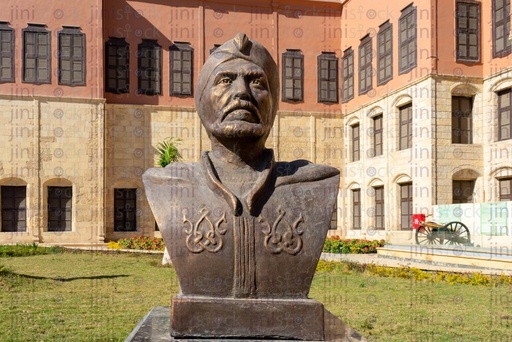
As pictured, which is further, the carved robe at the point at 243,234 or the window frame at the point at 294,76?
the window frame at the point at 294,76

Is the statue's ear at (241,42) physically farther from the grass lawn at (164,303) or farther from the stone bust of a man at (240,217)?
the grass lawn at (164,303)

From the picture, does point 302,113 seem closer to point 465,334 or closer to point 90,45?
point 90,45

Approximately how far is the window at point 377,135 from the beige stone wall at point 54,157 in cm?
1095

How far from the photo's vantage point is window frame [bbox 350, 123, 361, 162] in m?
24.4

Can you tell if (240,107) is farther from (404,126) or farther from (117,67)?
(117,67)

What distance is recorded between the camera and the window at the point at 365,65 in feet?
75.4

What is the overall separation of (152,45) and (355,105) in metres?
8.90

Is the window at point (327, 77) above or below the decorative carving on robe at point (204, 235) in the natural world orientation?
above

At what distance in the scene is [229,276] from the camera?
11.3 ft

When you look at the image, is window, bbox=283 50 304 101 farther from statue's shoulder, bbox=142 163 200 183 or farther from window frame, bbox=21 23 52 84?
statue's shoulder, bbox=142 163 200 183

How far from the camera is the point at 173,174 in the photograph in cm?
368

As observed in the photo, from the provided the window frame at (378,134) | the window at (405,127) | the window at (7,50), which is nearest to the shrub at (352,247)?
the window at (405,127)

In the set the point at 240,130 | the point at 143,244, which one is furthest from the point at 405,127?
the point at 240,130

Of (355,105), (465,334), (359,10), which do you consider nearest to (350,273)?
(465,334)
